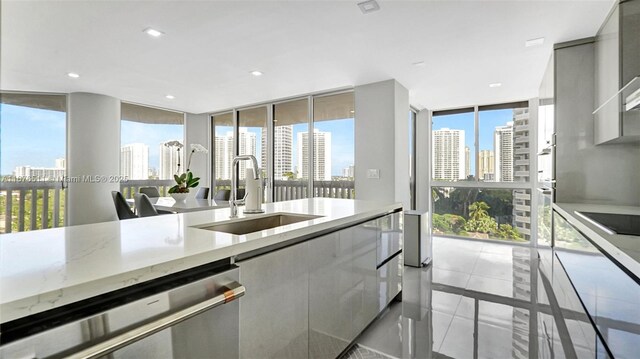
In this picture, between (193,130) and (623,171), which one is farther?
(193,130)

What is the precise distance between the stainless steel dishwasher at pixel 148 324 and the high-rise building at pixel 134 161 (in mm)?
5258

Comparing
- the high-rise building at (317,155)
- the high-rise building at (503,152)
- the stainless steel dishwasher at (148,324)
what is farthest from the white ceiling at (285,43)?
the stainless steel dishwasher at (148,324)

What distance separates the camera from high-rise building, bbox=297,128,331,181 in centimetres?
505

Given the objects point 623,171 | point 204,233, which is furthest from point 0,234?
point 623,171

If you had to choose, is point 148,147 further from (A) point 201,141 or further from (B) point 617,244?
(B) point 617,244

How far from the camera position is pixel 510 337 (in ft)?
6.94

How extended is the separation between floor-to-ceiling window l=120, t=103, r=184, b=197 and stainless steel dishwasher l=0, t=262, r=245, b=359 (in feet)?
14.9

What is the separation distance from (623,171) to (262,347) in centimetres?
336

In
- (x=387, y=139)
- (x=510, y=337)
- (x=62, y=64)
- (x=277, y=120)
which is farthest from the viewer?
(x=277, y=120)

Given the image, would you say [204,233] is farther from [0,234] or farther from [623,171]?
[623,171]

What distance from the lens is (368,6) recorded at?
7.67ft

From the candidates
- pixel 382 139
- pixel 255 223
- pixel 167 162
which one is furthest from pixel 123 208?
pixel 382 139

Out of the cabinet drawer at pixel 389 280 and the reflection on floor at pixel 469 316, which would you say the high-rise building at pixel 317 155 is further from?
the cabinet drawer at pixel 389 280

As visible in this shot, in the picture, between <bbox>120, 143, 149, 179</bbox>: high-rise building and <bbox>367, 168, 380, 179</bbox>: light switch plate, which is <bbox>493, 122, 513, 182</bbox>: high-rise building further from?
<bbox>120, 143, 149, 179</bbox>: high-rise building
